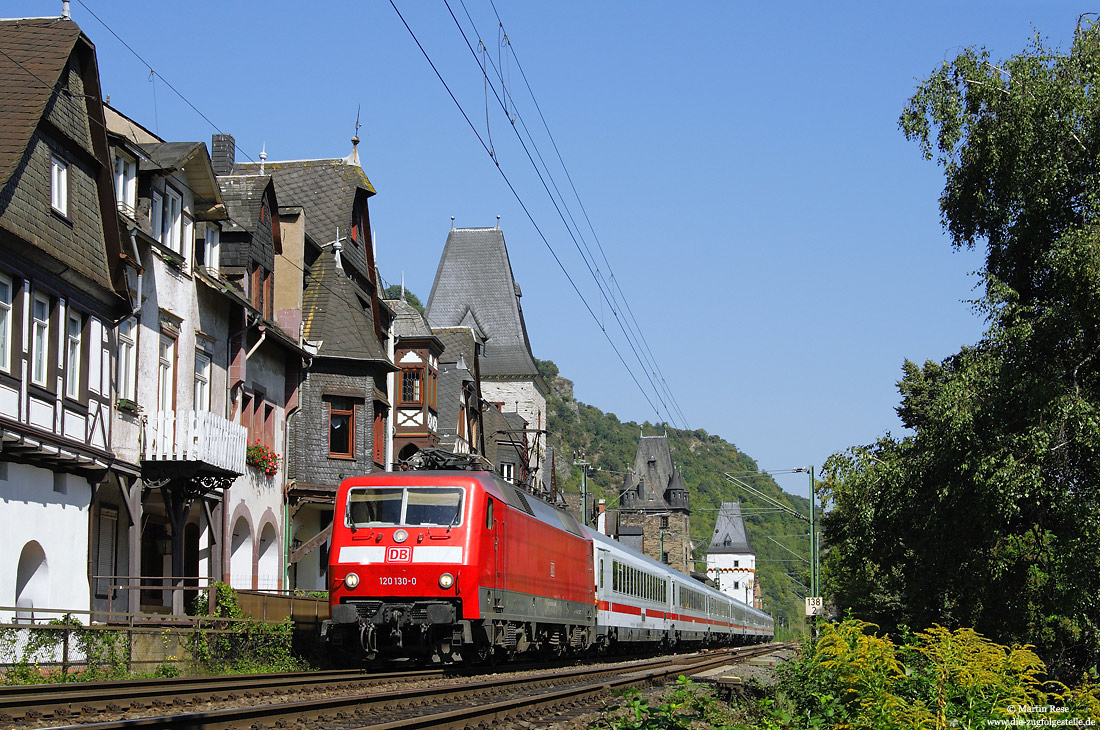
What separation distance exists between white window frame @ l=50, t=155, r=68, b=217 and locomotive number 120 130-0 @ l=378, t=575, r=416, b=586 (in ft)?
28.0

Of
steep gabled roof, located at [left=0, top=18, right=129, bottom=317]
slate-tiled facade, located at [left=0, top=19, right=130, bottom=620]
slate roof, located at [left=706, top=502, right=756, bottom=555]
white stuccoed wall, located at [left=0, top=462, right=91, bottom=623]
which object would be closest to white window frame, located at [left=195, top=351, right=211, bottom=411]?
slate-tiled facade, located at [left=0, top=19, right=130, bottom=620]

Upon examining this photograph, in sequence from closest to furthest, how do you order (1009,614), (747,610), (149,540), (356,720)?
(356,720)
(1009,614)
(149,540)
(747,610)

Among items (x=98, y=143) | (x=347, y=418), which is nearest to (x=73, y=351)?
(x=98, y=143)

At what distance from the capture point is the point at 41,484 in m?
21.1

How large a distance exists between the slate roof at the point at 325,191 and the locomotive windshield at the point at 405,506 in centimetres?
1726

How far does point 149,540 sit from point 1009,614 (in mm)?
18535

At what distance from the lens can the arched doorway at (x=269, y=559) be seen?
32.5 m

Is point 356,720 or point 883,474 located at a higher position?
point 883,474

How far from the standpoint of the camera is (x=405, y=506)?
20.3 meters

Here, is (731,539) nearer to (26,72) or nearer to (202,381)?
(202,381)

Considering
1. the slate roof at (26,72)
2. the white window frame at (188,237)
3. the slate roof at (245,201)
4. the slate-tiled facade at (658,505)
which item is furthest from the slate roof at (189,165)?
the slate-tiled facade at (658,505)

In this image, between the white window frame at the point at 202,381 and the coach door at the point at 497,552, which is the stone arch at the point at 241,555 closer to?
the white window frame at the point at 202,381

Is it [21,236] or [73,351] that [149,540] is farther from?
[21,236]

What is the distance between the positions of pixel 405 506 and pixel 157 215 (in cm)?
995
